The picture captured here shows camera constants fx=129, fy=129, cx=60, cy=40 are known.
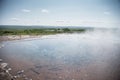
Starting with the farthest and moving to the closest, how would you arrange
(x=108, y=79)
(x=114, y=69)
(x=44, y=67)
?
(x=44, y=67) < (x=114, y=69) < (x=108, y=79)

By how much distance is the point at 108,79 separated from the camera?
2.66 meters

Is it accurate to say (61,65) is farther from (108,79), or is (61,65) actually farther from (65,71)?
(108,79)

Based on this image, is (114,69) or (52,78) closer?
(52,78)

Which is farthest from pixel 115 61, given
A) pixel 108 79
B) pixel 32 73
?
pixel 32 73

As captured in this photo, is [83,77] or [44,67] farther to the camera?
[44,67]

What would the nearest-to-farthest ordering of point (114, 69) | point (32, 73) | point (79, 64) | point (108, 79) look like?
point (108, 79) < point (32, 73) < point (114, 69) < point (79, 64)

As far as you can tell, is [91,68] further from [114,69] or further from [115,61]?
[115,61]

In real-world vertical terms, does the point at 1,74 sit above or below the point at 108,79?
above

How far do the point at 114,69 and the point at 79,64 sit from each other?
93 centimetres

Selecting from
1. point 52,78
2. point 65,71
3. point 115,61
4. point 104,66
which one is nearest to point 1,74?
point 52,78

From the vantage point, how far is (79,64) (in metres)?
3.69

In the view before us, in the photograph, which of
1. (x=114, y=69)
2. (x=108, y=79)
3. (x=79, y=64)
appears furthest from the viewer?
(x=79, y=64)

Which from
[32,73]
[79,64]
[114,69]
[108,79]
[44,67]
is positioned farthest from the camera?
[79,64]

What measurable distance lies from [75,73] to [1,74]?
1.62m
